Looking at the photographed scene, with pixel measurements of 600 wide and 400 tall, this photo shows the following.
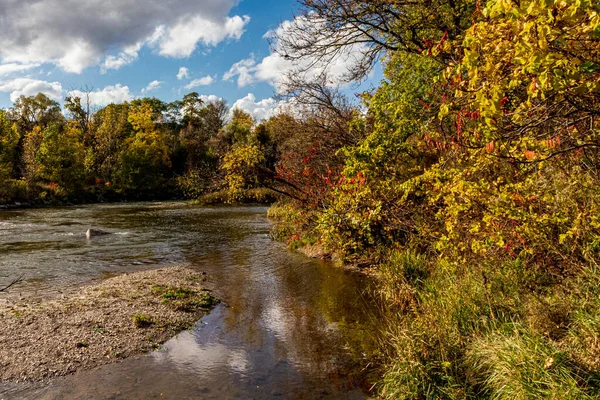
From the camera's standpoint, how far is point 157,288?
9367 millimetres

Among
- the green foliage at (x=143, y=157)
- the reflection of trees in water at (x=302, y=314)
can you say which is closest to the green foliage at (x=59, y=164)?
the green foliage at (x=143, y=157)

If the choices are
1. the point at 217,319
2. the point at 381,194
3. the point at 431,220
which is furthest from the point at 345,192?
the point at 217,319

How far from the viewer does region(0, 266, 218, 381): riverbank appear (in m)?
5.84

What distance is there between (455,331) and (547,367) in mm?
1670

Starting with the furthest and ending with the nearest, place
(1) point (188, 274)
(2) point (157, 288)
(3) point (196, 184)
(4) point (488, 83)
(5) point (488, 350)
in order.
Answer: (3) point (196, 184)
(1) point (188, 274)
(2) point (157, 288)
(5) point (488, 350)
(4) point (488, 83)

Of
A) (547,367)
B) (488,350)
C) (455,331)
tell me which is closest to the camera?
(547,367)

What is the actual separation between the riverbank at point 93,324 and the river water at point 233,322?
367 millimetres

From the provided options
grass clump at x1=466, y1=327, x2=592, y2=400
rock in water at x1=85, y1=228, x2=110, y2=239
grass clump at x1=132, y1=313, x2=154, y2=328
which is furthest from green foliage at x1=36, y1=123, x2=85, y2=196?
grass clump at x1=466, y1=327, x2=592, y2=400

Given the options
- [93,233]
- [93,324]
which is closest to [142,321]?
[93,324]

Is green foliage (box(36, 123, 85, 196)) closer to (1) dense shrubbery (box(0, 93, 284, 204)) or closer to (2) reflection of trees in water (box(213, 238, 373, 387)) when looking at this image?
(1) dense shrubbery (box(0, 93, 284, 204))

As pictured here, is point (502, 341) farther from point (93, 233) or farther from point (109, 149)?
point (109, 149)

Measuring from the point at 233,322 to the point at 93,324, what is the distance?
8.18ft

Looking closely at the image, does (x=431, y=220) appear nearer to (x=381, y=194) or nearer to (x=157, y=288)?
(x=381, y=194)

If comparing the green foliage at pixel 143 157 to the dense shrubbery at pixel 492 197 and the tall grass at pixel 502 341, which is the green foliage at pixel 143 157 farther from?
the tall grass at pixel 502 341
